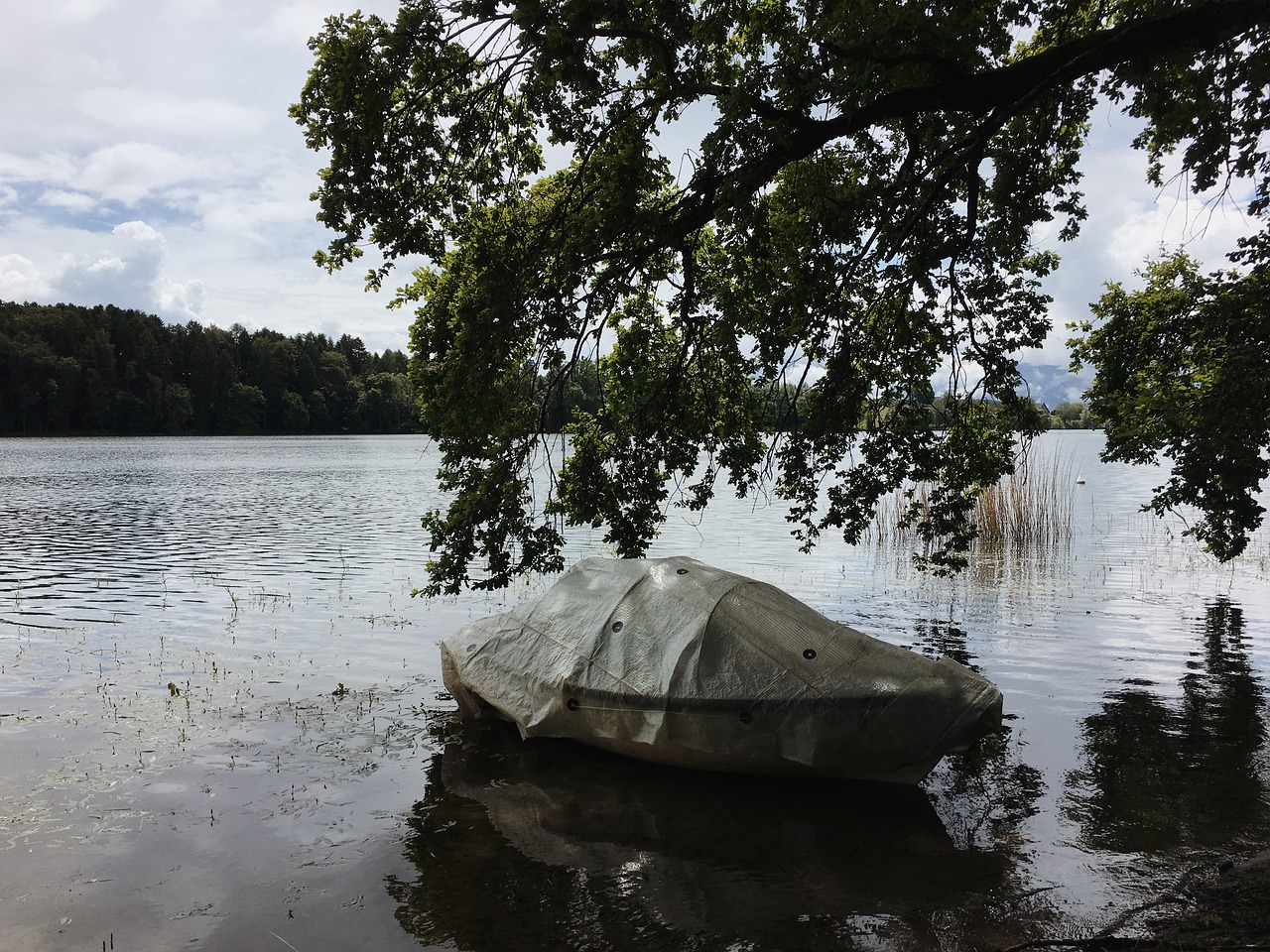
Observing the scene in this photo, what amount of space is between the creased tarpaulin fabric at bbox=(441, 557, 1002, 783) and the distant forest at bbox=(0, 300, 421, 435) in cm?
10071

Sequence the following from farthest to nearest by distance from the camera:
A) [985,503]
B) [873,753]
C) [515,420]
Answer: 1. [985,503]
2. [515,420]
3. [873,753]

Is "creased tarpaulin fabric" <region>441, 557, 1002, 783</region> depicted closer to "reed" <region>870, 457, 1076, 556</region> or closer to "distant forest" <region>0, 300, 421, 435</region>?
"reed" <region>870, 457, 1076, 556</region>

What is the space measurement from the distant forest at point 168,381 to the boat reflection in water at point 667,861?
10244cm

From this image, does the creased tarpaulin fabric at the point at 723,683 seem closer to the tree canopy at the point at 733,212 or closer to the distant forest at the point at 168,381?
the tree canopy at the point at 733,212

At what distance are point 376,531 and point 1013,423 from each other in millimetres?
22899

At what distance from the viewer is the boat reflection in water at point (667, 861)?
6184 millimetres

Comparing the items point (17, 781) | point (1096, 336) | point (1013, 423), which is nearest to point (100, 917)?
point (17, 781)

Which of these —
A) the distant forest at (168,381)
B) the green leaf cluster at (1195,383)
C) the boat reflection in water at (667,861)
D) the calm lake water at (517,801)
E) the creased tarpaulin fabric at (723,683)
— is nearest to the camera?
the boat reflection in water at (667,861)

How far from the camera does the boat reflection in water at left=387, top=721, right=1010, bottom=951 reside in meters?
6.18

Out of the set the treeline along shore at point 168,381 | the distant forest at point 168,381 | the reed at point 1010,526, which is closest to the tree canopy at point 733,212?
the reed at point 1010,526

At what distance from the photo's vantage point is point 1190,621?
17031 millimetres

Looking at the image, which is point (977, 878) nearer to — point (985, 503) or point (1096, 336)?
point (1096, 336)

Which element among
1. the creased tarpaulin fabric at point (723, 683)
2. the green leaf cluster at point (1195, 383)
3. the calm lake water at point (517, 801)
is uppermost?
the green leaf cluster at point (1195, 383)

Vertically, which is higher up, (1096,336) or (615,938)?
(1096,336)
